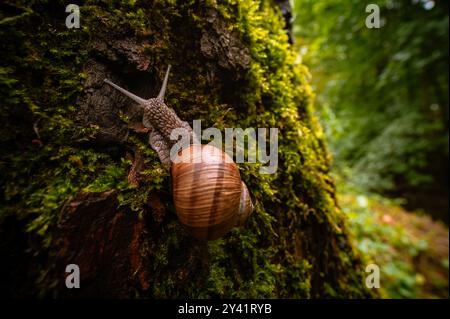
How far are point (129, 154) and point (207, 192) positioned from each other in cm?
58

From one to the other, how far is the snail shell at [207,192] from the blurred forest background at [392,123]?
260 centimetres

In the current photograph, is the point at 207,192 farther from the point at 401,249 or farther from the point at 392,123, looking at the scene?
the point at 392,123

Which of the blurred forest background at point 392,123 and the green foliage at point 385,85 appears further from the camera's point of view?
the green foliage at point 385,85

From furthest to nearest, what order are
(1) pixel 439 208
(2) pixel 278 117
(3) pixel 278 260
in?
(1) pixel 439 208 → (2) pixel 278 117 → (3) pixel 278 260

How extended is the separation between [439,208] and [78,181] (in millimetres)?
9079

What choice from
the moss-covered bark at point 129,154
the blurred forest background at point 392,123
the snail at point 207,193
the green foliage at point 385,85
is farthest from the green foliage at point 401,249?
the snail at point 207,193

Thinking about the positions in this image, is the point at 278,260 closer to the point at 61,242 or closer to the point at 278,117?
the point at 278,117

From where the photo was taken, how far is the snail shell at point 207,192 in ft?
4.42

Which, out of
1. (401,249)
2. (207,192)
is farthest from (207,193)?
(401,249)

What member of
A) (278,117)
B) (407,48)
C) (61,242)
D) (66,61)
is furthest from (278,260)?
(407,48)

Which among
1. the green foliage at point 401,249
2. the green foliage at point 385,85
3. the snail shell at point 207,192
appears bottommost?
the green foliage at point 401,249

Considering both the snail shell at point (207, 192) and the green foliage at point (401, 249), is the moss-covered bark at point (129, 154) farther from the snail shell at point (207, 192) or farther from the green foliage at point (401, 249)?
the green foliage at point (401, 249)

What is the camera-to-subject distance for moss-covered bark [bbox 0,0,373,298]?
4.30 feet

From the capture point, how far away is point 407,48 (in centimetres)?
535
